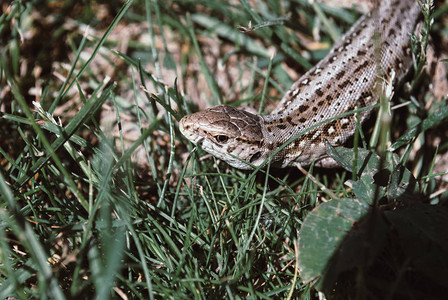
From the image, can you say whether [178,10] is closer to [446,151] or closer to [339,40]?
[339,40]

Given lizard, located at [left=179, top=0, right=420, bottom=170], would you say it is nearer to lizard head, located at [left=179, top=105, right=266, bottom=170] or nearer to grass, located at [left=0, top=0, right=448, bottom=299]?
lizard head, located at [left=179, top=105, right=266, bottom=170]

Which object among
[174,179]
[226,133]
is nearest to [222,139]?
[226,133]

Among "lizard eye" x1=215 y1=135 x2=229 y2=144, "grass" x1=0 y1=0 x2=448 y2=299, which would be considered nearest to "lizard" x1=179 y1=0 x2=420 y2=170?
"lizard eye" x1=215 y1=135 x2=229 y2=144

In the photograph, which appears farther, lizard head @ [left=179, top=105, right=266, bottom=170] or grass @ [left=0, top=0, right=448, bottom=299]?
lizard head @ [left=179, top=105, right=266, bottom=170]

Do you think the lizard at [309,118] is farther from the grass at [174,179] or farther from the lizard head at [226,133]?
the grass at [174,179]

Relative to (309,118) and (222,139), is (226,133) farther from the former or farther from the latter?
(309,118)

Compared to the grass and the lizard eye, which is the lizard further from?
the grass
